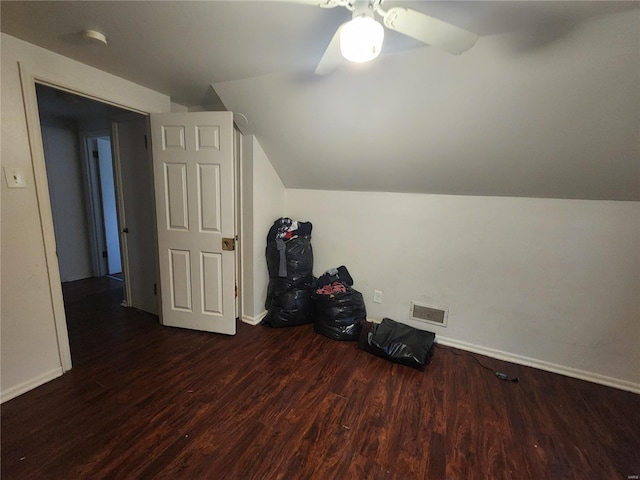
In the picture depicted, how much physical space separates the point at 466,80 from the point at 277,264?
211cm

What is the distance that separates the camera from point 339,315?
102 inches

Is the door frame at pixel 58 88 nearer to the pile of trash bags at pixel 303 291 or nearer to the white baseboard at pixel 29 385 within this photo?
the white baseboard at pixel 29 385

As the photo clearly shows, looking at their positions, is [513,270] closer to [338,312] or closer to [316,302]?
[338,312]

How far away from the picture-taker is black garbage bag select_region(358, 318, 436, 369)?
2.22 m

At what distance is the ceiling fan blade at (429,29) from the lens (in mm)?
1027

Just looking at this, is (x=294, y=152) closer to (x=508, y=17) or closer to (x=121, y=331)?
(x=508, y=17)

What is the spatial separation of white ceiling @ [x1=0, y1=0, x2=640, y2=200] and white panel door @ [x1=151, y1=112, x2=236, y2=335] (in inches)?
13.4

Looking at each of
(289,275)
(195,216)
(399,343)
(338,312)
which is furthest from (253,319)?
(399,343)

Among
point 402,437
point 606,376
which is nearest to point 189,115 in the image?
point 402,437

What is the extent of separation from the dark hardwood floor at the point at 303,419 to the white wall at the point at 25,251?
18 cm

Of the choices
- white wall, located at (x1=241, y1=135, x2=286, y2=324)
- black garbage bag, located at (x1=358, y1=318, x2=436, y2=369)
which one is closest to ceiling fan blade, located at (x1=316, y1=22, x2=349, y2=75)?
white wall, located at (x1=241, y1=135, x2=286, y2=324)

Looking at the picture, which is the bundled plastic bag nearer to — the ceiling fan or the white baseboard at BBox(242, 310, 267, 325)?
the white baseboard at BBox(242, 310, 267, 325)

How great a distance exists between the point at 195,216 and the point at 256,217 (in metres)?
0.55

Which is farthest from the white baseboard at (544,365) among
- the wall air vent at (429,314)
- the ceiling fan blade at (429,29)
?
the ceiling fan blade at (429,29)
